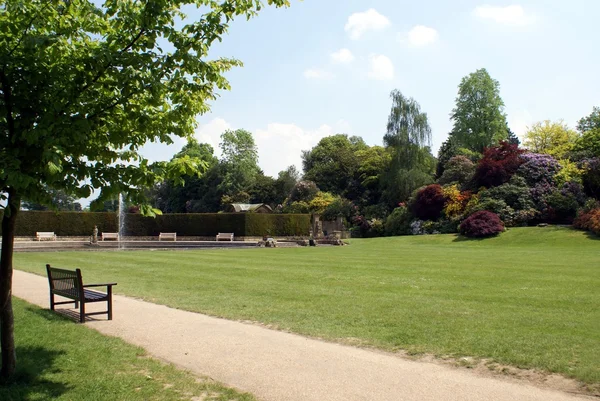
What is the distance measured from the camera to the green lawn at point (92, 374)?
5.58 m

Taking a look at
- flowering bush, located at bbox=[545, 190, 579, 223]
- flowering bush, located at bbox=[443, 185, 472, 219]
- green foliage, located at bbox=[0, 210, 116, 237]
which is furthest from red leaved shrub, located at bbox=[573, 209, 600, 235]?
green foliage, located at bbox=[0, 210, 116, 237]

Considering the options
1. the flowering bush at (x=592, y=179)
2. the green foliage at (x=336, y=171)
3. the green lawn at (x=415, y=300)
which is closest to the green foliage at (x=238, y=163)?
the green foliage at (x=336, y=171)

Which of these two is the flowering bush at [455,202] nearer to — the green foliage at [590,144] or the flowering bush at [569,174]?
the flowering bush at [569,174]

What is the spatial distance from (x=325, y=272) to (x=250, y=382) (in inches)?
491

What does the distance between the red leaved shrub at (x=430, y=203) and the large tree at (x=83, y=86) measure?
45.5m

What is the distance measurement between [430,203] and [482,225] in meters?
9.18

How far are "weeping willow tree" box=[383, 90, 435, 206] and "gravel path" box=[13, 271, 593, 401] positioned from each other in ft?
165

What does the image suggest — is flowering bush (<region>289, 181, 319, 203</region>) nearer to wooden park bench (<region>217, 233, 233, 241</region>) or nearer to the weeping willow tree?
the weeping willow tree

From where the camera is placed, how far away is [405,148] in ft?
192

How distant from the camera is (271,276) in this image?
17.2 metres

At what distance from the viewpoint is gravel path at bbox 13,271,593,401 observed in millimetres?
5602

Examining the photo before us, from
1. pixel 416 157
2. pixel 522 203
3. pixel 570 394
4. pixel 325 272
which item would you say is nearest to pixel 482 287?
pixel 325 272

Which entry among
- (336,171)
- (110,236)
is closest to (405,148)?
(336,171)

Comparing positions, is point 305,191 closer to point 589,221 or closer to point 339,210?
point 339,210
